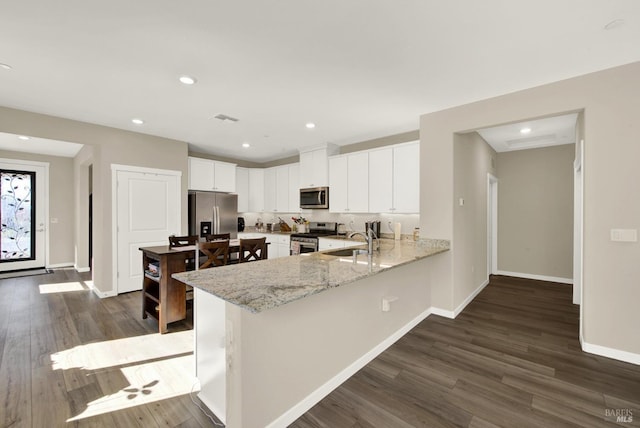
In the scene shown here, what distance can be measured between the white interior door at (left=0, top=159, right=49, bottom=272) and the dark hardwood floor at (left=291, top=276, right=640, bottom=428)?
767cm

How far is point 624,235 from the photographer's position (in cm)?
240

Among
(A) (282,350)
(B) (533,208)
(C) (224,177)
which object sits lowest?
(A) (282,350)


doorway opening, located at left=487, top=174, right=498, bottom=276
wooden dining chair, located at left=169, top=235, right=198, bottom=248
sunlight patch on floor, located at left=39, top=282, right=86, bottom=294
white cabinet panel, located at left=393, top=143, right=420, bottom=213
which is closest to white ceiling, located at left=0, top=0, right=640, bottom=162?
white cabinet panel, located at left=393, top=143, right=420, bottom=213

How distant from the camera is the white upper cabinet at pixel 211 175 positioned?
5.30 meters

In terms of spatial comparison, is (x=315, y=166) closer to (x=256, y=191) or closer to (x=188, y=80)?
(x=256, y=191)

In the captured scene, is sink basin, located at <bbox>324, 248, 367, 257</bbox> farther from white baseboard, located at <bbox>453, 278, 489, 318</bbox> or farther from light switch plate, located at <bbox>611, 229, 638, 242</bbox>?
light switch plate, located at <bbox>611, 229, 638, 242</bbox>

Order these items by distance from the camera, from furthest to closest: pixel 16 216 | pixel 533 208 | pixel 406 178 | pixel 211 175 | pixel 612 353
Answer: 1. pixel 16 216
2. pixel 211 175
3. pixel 533 208
4. pixel 406 178
5. pixel 612 353

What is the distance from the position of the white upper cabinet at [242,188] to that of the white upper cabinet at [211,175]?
16.7 inches

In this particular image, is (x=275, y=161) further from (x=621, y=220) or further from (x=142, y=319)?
(x=621, y=220)

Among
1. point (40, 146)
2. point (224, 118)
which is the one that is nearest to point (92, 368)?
point (224, 118)

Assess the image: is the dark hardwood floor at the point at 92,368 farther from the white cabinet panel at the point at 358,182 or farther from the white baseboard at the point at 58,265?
the white cabinet panel at the point at 358,182

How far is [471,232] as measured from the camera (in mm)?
4008

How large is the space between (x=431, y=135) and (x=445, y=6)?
199cm

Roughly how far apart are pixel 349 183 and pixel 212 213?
2.76 metres
